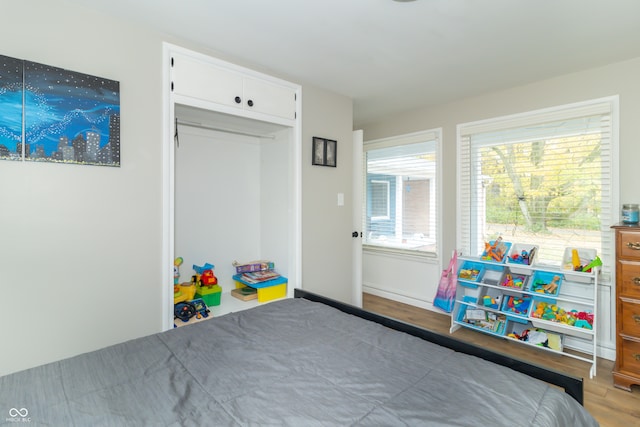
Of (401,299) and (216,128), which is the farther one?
(401,299)

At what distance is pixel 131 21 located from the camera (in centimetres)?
190

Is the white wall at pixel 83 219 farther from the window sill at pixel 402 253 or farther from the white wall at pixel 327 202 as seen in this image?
the window sill at pixel 402 253

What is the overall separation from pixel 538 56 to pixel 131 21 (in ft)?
9.42

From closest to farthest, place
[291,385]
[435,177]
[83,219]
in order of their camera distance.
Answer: [291,385] → [83,219] → [435,177]

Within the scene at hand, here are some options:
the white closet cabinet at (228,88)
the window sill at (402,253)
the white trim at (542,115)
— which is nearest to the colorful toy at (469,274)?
the window sill at (402,253)

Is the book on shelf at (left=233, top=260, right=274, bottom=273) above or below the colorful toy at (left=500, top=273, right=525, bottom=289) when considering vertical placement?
above

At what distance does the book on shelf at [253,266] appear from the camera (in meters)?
2.84

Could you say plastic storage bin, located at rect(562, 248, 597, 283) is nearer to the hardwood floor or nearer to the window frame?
the hardwood floor

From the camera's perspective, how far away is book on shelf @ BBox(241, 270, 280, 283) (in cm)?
272

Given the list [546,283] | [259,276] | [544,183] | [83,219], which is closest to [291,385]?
[83,219]

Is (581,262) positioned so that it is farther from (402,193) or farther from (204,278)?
(204,278)

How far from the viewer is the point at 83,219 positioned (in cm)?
177

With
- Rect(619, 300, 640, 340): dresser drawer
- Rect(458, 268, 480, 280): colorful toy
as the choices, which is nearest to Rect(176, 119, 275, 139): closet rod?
Rect(458, 268, 480, 280): colorful toy

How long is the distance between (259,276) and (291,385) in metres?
1.77
